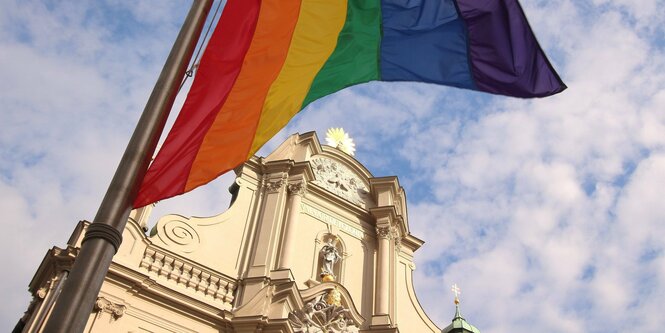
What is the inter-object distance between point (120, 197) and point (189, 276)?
34.1 ft

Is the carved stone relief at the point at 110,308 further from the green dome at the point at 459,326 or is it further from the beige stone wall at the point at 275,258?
the green dome at the point at 459,326

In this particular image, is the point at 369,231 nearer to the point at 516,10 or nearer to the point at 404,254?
the point at 404,254

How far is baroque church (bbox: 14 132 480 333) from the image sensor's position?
13883 millimetres

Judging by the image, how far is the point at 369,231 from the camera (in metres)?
19.5

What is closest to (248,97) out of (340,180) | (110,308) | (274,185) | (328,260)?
(110,308)

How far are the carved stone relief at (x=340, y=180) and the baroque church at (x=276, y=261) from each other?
0.04m

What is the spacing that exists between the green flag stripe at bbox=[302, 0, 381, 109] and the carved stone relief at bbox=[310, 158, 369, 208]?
40.2 ft

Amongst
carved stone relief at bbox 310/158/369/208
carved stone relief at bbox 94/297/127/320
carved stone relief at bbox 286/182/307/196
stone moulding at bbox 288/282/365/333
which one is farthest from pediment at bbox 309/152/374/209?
carved stone relief at bbox 94/297/127/320

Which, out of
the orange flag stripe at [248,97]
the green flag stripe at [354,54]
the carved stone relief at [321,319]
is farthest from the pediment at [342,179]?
the orange flag stripe at [248,97]

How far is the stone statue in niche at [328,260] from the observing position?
17.1 metres

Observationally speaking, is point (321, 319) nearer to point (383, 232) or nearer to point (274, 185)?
point (274, 185)

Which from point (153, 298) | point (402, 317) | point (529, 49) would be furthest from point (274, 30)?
point (402, 317)

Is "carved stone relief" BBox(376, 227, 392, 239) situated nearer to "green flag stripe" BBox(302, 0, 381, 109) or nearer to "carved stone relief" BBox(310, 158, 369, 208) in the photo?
"carved stone relief" BBox(310, 158, 369, 208)

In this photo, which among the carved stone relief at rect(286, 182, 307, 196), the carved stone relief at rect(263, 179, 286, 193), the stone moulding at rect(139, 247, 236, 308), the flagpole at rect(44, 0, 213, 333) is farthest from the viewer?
the carved stone relief at rect(286, 182, 307, 196)
